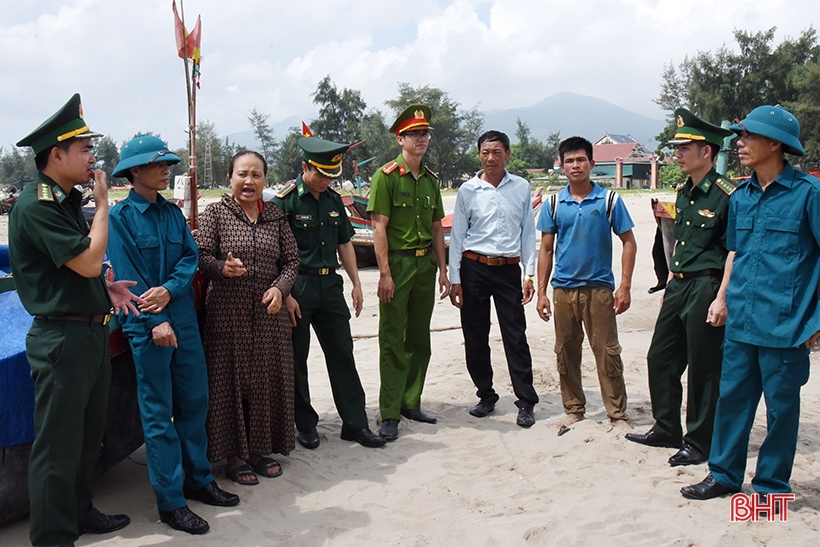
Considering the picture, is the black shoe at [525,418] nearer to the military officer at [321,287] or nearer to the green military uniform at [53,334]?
the military officer at [321,287]

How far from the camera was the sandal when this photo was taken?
153 inches

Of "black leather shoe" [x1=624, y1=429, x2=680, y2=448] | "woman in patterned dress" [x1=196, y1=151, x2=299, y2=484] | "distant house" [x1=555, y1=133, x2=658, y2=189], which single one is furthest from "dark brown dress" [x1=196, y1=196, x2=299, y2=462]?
"distant house" [x1=555, y1=133, x2=658, y2=189]

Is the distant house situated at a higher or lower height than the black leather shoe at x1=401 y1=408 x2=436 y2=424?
higher

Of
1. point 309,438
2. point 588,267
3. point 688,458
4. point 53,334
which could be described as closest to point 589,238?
point 588,267

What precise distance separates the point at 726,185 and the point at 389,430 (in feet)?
8.69

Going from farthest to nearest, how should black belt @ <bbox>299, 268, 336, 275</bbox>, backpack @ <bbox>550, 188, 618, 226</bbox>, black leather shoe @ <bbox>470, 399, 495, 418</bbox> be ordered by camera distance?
black leather shoe @ <bbox>470, 399, 495, 418</bbox> < backpack @ <bbox>550, 188, 618, 226</bbox> < black belt @ <bbox>299, 268, 336, 275</bbox>

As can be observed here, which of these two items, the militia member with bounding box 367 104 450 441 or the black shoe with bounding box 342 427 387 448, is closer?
the black shoe with bounding box 342 427 387 448

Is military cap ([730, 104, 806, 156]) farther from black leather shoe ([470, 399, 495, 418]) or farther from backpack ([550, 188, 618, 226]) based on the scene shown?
black leather shoe ([470, 399, 495, 418])

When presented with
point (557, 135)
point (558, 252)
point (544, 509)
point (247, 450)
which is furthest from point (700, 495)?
point (557, 135)

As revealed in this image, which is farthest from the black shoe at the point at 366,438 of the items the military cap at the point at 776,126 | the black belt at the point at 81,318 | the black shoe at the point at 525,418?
the military cap at the point at 776,126

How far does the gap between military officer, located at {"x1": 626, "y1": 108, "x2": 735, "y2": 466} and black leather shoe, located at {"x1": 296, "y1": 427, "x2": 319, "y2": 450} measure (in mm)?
2230

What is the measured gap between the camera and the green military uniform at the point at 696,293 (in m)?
3.92

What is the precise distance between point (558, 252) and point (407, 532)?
225cm

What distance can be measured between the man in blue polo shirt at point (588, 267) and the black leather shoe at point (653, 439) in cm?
22
